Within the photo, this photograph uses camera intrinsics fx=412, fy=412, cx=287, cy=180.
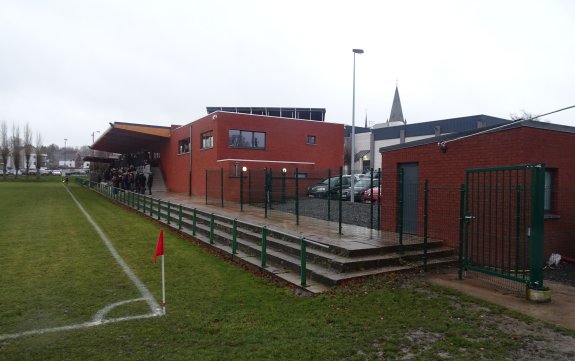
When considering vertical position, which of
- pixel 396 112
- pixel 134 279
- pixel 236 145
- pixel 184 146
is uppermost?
pixel 396 112

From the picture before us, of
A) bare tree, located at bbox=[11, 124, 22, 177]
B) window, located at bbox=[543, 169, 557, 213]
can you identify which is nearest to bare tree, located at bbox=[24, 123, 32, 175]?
bare tree, located at bbox=[11, 124, 22, 177]

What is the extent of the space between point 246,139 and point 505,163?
748 inches

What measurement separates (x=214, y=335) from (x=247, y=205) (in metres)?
13.5

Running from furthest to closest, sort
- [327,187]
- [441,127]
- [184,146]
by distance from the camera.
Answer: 1. [441,127]
2. [184,146]
3. [327,187]

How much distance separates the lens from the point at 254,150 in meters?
26.5

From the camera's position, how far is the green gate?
6.59 metres

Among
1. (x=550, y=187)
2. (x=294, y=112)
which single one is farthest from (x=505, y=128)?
(x=294, y=112)

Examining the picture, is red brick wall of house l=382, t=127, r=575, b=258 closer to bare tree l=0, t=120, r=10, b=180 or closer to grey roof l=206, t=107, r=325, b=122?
grey roof l=206, t=107, r=325, b=122

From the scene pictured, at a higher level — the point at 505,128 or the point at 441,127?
the point at 441,127

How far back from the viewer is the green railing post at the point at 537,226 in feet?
21.5

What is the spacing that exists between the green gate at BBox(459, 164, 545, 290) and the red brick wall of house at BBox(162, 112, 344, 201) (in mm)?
14067

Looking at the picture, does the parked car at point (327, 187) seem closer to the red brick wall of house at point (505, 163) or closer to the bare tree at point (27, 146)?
the red brick wall of house at point (505, 163)

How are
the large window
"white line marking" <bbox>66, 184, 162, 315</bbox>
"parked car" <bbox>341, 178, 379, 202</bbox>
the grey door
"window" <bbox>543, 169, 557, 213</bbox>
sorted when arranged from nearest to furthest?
"white line marking" <bbox>66, 184, 162, 315</bbox> < "window" <bbox>543, 169, 557, 213</bbox> < the grey door < "parked car" <bbox>341, 178, 379, 202</bbox> < the large window

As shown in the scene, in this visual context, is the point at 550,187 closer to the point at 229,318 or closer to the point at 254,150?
the point at 229,318
